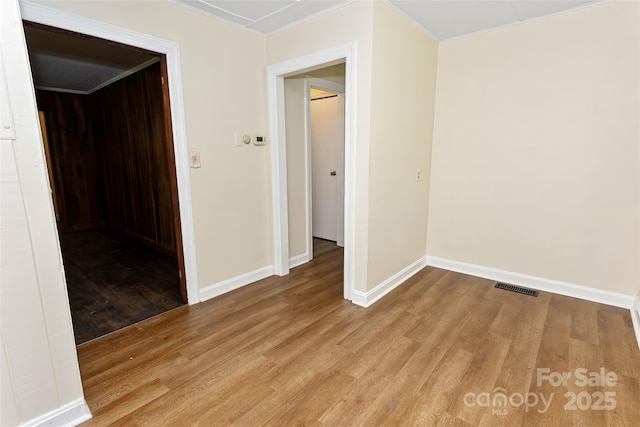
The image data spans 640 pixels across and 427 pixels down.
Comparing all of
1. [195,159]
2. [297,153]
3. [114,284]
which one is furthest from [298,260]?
[114,284]

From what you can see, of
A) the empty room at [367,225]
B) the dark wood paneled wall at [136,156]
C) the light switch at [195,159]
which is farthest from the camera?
the dark wood paneled wall at [136,156]

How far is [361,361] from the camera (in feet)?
7.02

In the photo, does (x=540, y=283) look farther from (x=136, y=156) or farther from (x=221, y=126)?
(x=136, y=156)

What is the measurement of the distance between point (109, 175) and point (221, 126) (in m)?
3.95

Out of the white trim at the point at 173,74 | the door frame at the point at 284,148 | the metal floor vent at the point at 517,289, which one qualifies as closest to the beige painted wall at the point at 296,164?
the door frame at the point at 284,148

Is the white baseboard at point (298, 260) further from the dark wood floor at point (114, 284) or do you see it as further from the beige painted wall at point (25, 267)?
the beige painted wall at point (25, 267)

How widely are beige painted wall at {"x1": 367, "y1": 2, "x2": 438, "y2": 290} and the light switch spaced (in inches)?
59.3

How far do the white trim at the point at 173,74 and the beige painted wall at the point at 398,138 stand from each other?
5.20 feet

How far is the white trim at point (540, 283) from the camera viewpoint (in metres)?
2.84

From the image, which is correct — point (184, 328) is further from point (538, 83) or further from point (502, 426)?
point (538, 83)

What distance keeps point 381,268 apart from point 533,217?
1588mm

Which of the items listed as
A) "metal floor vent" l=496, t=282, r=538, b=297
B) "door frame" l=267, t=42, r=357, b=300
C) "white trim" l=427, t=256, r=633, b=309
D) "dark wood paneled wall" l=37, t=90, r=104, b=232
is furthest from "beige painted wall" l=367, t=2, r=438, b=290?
"dark wood paneled wall" l=37, t=90, r=104, b=232

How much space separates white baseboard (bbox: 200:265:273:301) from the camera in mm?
3031

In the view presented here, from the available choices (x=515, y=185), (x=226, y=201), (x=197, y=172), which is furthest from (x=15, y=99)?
(x=515, y=185)
